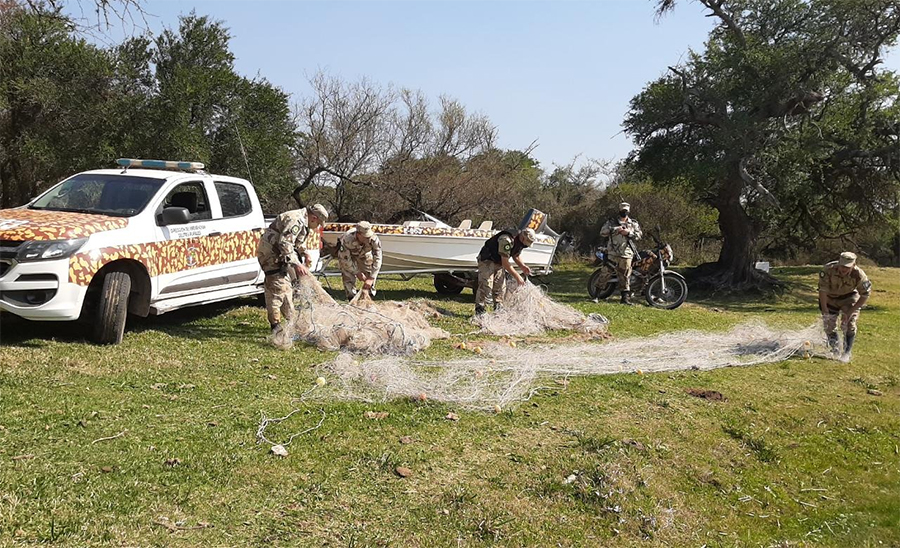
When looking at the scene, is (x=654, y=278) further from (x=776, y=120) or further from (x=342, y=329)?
(x=342, y=329)

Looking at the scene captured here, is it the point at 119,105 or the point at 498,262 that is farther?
the point at 119,105

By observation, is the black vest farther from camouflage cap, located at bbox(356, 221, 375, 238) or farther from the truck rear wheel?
the truck rear wheel

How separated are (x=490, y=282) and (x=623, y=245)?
431 centimetres

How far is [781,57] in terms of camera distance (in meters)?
16.7

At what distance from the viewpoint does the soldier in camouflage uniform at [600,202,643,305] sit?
43.9 ft

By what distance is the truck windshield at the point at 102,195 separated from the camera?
24.1 ft

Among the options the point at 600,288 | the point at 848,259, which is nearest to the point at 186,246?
the point at 848,259

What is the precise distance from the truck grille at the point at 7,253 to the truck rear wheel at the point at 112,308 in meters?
0.88

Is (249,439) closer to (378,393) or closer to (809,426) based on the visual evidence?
(378,393)

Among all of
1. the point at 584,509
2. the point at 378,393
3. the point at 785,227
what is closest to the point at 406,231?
the point at 378,393

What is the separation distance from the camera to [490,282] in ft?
34.1

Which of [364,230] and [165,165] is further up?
[165,165]

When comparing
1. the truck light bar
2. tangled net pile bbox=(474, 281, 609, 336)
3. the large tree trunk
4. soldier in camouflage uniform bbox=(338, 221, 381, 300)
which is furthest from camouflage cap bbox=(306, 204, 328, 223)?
the large tree trunk

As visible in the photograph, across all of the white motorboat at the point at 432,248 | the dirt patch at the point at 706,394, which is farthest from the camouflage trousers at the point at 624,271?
the dirt patch at the point at 706,394
